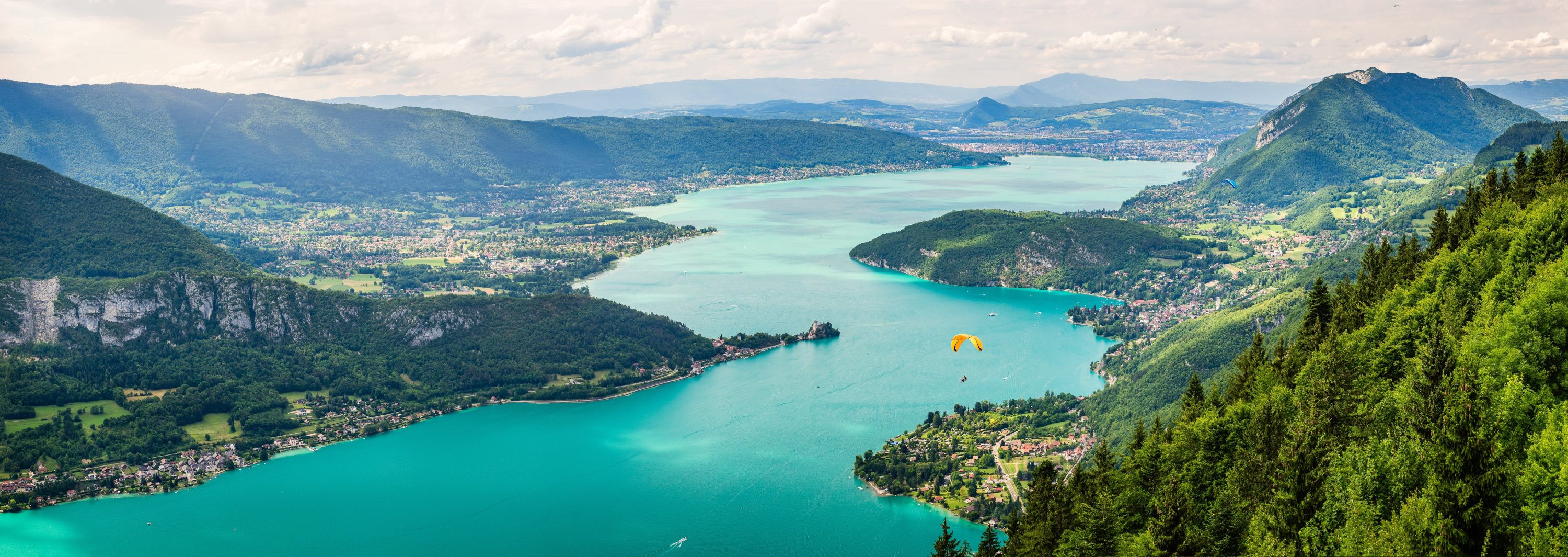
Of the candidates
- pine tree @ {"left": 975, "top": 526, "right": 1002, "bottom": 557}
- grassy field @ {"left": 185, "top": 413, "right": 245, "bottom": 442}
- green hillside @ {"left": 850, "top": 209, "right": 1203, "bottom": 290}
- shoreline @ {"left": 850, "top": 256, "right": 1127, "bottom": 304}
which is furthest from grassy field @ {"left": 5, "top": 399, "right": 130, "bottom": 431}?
green hillside @ {"left": 850, "top": 209, "right": 1203, "bottom": 290}

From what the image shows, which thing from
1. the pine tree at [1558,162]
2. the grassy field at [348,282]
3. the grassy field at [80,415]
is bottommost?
the grassy field at [80,415]

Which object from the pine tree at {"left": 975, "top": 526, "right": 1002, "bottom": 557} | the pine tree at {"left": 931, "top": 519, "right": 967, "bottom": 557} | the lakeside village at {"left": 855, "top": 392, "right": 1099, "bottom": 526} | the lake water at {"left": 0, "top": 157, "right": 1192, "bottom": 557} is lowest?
the lake water at {"left": 0, "top": 157, "right": 1192, "bottom": 557}

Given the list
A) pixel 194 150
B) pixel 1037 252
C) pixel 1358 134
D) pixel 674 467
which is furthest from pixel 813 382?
pixel 194 150

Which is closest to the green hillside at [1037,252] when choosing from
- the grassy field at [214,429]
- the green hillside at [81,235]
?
the green hillside at [81,235]

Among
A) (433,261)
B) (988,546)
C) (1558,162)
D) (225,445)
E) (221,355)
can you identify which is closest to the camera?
(988,546)

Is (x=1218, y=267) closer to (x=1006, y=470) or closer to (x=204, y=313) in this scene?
(x=1006, y=470)

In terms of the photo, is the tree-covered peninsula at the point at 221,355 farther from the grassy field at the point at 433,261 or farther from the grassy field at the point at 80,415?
the grassy field at the point at 433,261

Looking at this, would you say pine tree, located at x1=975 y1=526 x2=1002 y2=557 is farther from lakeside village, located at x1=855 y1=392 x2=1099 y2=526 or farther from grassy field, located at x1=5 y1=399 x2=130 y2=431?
grassy field, located at x1=5 y1=399 x2=130 y2=431
